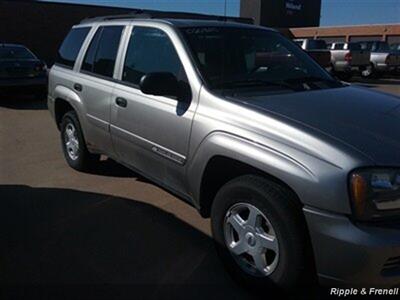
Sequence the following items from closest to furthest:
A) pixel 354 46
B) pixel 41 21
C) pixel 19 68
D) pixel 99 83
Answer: pixel 99 83 → pixel 19 68 → pixel 354 46 → pixel 41 21

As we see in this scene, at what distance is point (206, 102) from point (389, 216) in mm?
1512

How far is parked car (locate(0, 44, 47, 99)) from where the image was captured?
1214cm

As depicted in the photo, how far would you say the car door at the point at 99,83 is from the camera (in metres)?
4.88

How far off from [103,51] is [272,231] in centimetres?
300

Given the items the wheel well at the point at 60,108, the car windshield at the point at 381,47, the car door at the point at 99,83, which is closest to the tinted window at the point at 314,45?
the car windshield at the point at 381,47

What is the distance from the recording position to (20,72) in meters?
12.4

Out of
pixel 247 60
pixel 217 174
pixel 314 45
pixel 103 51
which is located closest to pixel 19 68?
pixel 103 51

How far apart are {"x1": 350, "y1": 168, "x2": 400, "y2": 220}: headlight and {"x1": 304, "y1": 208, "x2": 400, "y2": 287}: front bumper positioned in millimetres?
77

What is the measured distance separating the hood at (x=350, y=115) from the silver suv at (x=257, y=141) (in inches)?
0.5

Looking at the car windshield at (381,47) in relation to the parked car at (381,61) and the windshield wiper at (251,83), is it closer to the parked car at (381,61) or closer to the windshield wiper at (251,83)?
the parked car at (381,61)

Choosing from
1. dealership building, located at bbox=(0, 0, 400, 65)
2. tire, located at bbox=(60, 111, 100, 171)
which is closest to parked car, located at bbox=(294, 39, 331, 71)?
dealership building, located at bbox=(0, 0, 400, 65)

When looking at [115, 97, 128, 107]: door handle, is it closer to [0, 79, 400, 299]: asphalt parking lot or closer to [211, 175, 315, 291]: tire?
[0, 79, 400, 299]: asphalt parking lot

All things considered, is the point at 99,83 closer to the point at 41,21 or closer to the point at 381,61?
the point at 381,61

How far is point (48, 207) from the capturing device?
487 cm
